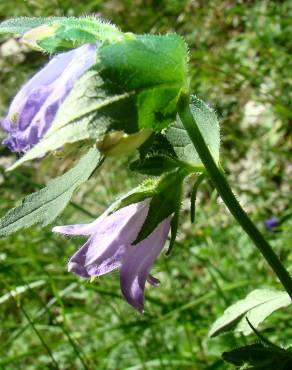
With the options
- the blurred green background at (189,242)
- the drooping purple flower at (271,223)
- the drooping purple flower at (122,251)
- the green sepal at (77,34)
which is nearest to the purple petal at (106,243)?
the drooping purple flower at (122,251)

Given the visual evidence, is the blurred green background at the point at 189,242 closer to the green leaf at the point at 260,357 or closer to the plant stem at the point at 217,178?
the green leaf at the point at 260,357

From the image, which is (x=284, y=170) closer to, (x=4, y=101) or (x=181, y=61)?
(x=4, y=101)

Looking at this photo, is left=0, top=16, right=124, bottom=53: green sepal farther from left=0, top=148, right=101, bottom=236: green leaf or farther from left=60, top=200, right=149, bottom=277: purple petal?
left=60, top=200, right=149, bottom=277: purple petal

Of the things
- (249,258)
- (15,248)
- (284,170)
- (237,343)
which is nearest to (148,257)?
(237,343)

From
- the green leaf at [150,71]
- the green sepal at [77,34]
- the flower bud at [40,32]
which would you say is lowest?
the green leaf at [150,71]

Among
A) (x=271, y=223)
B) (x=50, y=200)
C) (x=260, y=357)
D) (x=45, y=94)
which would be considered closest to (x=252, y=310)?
(x=260, y=357)

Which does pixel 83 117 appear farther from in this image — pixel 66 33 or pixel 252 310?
pixel 252 310

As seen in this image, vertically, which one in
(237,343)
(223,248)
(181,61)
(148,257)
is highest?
(181,61)

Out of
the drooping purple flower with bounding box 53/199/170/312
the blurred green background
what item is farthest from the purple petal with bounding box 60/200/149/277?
the blurred green background
